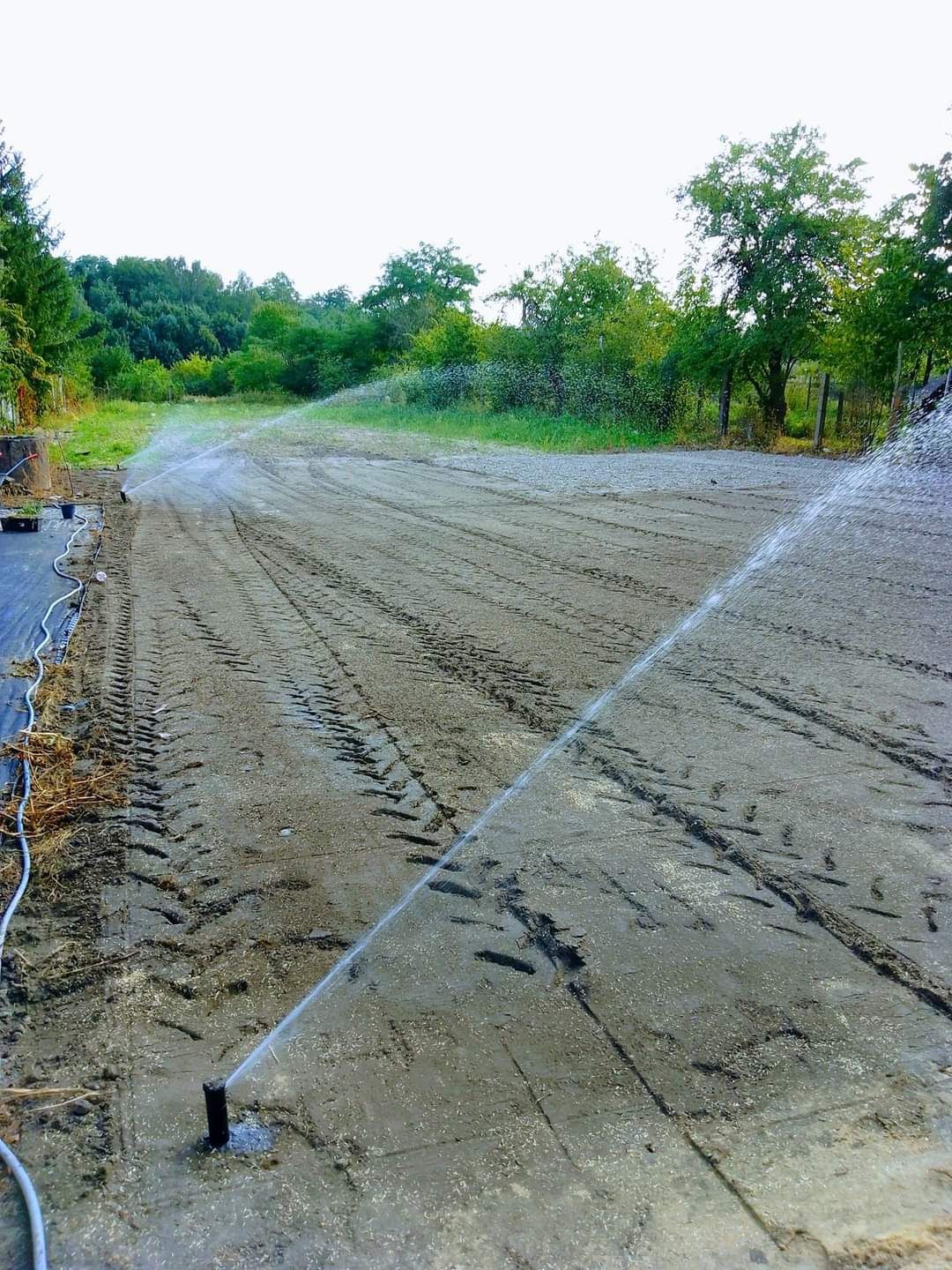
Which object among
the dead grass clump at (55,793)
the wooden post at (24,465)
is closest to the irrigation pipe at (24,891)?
the dead grass clump at (55,793)

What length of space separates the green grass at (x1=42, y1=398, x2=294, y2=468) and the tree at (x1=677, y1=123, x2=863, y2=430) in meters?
15.2

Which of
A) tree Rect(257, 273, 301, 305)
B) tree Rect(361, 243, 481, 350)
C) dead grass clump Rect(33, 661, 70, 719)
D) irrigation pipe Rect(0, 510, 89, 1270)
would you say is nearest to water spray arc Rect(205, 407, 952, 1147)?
irrigation pipe Rect(0, 510, 89, 1270)

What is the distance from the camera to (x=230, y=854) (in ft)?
11.0

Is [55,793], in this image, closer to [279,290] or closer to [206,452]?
[206,452]

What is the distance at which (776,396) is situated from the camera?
23.8m

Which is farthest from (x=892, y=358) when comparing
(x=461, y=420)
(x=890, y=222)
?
(x=461, y=420)

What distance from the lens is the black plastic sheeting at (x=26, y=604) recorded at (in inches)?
194

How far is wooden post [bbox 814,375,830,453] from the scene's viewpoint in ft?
68.5

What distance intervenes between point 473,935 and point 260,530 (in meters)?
9.00

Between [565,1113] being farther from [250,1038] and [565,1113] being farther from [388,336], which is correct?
[388,336]

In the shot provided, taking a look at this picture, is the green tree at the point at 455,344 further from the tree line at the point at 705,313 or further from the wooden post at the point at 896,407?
the wooden post at the point at 896,407

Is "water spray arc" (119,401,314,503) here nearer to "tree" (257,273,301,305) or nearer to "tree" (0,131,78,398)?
"tree" (0,131,78,398)

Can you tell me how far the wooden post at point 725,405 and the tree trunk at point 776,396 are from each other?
1.01m

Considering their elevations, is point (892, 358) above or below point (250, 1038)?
above
